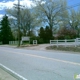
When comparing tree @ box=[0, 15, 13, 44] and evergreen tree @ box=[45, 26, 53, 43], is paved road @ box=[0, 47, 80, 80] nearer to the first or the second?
evergreen tree @ box=[45, 26, 53, 43]

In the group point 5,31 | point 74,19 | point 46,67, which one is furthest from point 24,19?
point 46,67

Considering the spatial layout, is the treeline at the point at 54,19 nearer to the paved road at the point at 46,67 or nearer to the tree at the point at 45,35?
the tree at the point at 45,35

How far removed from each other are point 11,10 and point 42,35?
2520cm

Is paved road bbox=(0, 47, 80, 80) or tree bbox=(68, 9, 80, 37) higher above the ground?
tree bbox=(68, 9, 80, 37)

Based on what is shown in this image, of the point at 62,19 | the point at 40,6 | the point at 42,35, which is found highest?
the point at 40,6

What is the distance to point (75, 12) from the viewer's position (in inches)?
2889

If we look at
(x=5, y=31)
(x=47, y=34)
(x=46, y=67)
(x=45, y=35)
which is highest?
(x=5, y=31)

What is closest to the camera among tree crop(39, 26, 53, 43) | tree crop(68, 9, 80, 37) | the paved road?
the paved road

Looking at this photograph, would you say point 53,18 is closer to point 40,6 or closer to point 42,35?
point 40,6

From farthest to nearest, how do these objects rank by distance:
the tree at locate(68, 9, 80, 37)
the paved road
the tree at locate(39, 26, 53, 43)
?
the tree at locate(68, 9, 80, 37) < the tree at locate(39, 26, 53, 43) < the paved road

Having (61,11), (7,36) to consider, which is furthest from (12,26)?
(61,11)

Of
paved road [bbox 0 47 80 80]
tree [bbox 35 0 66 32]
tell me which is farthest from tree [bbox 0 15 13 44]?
Result: paved road [bbox 0 47 80 80]

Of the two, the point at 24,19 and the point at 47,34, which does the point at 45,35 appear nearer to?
the point at 47,34

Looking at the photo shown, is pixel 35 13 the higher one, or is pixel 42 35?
pixel 35 13
